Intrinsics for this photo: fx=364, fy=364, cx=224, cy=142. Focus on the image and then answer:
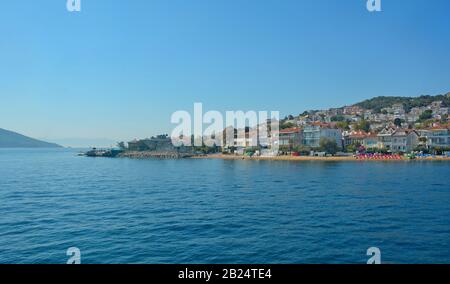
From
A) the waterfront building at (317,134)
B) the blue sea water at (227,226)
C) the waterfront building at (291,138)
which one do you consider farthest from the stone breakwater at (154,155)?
the blue sea water at (227,226)

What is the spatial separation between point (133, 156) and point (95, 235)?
8814 centimetres

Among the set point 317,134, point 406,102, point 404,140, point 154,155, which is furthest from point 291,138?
point 406,102

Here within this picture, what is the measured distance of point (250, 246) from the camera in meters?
11.0

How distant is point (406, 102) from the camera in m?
167

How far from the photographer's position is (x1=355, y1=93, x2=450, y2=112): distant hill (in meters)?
153

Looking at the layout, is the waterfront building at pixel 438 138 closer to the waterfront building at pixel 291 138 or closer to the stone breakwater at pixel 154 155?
the waterfront building at pixel 291 138

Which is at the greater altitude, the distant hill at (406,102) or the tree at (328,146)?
the distant hill at (406,102)

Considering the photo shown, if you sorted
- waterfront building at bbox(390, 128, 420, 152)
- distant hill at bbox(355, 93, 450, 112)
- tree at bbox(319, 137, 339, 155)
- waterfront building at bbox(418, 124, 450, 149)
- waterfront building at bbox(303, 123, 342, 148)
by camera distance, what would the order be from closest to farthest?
waterfront building at bbox(418, 124, 450, 149), waterfront building at bbox(390, 128, 420, 152), tree at bbox(319, 137, 339, 155), waterfront building at bbox(303, 123, 342, 148), distant hill at bbox(355, 93, 450, 112)

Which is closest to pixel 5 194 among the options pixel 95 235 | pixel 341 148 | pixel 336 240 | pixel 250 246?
pixel 95 235

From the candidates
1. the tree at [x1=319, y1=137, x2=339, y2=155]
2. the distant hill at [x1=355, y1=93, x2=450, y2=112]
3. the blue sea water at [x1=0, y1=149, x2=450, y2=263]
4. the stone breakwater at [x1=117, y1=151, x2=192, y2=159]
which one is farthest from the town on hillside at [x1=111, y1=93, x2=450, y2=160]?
the blue sea water at [x1=0, y1=149, x2=450, y2=263]

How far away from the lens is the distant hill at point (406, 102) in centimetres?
15325

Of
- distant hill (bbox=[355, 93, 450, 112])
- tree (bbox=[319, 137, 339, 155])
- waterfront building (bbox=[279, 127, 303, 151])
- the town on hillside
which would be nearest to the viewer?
the town on hillside

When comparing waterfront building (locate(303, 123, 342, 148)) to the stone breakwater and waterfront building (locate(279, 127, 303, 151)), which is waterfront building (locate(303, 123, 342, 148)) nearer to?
waterfront building (locate(279, 127, 303, 151))

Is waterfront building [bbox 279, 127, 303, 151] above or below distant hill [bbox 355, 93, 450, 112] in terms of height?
below
